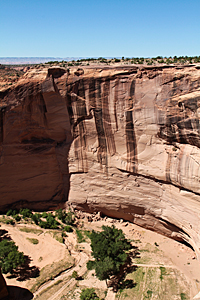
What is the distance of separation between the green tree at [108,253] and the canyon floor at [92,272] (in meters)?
1.03

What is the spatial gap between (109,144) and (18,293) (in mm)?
11845

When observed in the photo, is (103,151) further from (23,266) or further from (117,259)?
(23,266)

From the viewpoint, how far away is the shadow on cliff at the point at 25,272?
669 inches

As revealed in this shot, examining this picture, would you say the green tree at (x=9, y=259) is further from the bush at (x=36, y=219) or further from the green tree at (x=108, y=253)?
the bush at (x=36, y=219)

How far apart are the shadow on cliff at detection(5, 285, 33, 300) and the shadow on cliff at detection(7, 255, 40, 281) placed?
824 mm

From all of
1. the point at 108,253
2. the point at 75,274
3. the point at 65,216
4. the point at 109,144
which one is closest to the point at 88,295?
the point at 75,274

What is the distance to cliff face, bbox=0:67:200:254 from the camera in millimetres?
16547

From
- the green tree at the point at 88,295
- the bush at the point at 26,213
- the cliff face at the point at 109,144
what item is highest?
the cliff face at the point at 109,144

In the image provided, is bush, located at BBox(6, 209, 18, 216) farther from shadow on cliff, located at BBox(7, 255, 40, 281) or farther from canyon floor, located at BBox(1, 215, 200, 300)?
shadow on cliff, located at BBox(7, 255, 40, 281)

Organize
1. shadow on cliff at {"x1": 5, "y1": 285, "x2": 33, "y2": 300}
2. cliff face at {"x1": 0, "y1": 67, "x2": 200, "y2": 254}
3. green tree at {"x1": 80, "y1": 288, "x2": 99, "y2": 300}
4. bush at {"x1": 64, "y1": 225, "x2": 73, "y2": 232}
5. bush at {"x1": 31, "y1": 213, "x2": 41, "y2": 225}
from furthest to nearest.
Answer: bush at {"x1": 31, "y1": 213, "x2": 41, "y2": 225}
bush at {"x1": 64, "y1": 225, "x2": 73, "y2": 232}
cliff face at {"x1": 0, "y1": 67, "x2": 200, "y2": 254}
shadow on cliff at {"x1": 5, "y1": 285, "x2": 33, "y2": 300}
green tree at {"x1": 80, "y1": 288, "x2": 99, "y2": 300}

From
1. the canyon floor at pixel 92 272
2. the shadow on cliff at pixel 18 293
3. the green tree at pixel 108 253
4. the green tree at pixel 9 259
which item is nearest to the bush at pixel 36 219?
the canyon floor at pixel 92 272

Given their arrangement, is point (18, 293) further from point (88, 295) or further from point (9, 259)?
point (88, 295)

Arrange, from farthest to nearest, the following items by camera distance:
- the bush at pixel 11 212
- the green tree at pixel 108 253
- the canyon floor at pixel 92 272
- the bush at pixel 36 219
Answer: the bush at pixel 11 212 → the bush at pixel 36 219 → the green tree at pixel 108 253 → the canyon floor at pixel 92 272

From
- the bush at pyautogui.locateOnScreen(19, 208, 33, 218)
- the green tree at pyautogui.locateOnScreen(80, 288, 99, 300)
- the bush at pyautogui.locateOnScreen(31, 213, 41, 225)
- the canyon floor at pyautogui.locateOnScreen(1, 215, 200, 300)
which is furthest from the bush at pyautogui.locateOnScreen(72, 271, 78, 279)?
the bush at pyautogui.locateOnScreen(19, 208, 33, 218)
